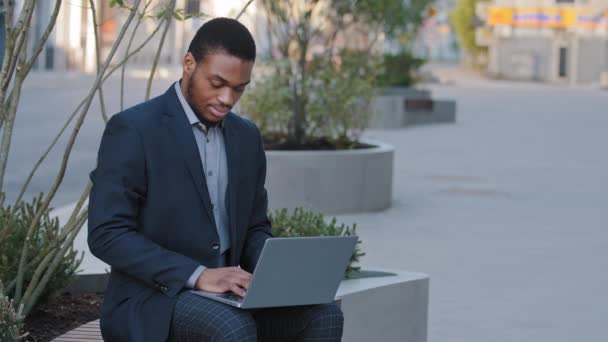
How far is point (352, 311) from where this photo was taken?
5.61m

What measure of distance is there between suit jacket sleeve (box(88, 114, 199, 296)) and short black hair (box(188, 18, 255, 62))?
30cm

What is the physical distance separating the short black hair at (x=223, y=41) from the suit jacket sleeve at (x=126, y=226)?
0.30m

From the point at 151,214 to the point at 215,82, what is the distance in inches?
16.0

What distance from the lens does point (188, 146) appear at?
13.1ft

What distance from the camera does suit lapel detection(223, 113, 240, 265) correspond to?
160 inches

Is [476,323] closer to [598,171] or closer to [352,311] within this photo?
[352,311]

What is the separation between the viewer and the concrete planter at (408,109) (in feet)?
87.9

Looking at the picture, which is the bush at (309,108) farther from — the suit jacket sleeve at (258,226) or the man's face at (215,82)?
the man's face at (215,82)

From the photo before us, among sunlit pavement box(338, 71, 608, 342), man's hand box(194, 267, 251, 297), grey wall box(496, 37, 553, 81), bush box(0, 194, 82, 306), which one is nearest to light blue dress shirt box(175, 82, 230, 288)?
man's hand box(194, 267, 251, 297)

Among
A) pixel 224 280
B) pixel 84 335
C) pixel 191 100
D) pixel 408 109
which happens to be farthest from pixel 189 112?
pixel 408 109

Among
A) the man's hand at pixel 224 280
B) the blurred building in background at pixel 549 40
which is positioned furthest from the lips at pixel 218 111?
the blurred building in background at pixel 549 40

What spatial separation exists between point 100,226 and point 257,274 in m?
0.48

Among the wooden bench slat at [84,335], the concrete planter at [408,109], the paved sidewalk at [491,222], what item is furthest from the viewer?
the concrete planter at [408,109]

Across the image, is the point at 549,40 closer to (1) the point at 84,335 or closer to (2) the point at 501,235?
(2) the point at 501,235
